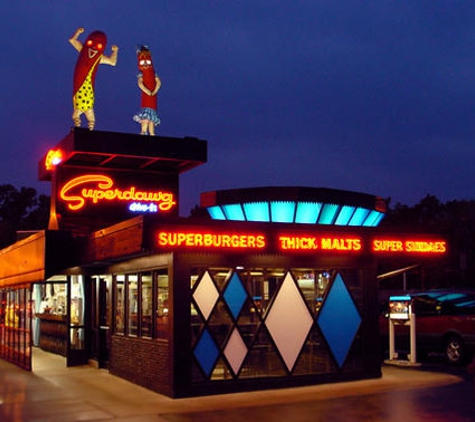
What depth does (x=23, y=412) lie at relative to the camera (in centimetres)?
1244

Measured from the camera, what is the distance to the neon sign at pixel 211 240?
13.0 meters

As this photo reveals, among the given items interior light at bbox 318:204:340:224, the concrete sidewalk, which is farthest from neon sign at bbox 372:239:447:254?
the concrete sidewalk

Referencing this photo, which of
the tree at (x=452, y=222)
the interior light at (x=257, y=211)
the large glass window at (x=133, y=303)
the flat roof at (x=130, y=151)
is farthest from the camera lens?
the tree at (x=452, y=222)

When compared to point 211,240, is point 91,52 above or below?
above

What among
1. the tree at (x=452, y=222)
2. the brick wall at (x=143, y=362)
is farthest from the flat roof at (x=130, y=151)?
the tree at (x=452, y=222)

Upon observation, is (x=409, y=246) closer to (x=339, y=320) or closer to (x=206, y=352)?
(x=339, y=320)

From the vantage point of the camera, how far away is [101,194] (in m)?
20.7

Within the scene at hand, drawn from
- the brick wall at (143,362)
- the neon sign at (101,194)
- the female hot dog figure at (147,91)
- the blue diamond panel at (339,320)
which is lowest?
the brick wall at (143,362)

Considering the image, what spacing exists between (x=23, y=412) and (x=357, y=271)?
7318mm

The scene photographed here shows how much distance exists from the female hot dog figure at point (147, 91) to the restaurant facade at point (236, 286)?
2.20 m

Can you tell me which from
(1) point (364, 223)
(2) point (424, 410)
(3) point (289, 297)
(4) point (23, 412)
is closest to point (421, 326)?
(1) point (364, 223)

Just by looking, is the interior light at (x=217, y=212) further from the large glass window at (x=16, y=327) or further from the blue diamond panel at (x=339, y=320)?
the large glass window at (x=16, y=327)

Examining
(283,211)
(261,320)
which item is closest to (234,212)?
(283,211)

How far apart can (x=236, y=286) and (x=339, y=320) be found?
2.51 meters
